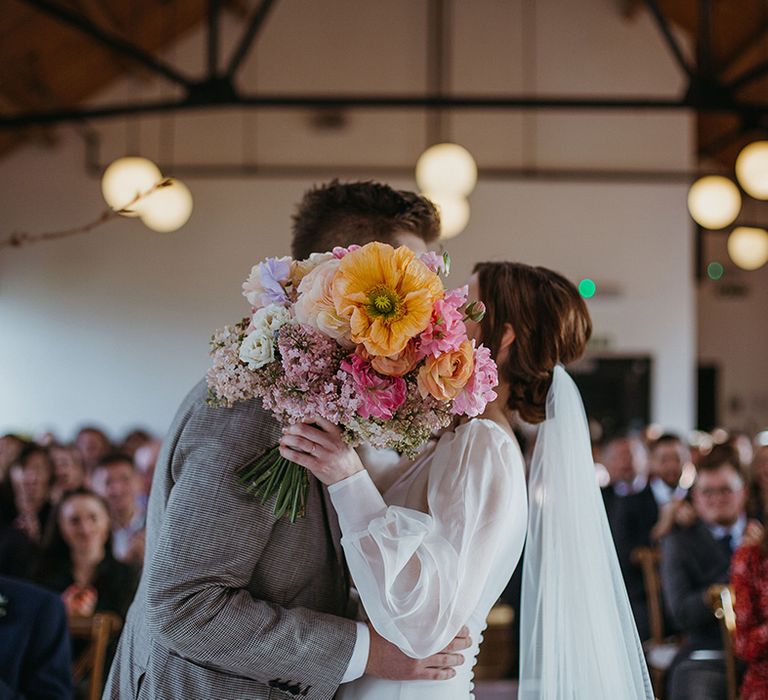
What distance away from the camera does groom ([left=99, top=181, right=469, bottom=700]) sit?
6.17 ft

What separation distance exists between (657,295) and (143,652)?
1072 centimetres

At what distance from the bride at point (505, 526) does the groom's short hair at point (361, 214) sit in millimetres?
241

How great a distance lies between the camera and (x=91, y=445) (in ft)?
30.6

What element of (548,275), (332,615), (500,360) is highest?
(548,275)

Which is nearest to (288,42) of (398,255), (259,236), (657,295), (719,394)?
(259,236)

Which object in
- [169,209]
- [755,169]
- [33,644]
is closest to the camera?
[33,644]

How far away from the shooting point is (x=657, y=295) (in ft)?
39.7

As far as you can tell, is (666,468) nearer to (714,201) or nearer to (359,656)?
(714,201)

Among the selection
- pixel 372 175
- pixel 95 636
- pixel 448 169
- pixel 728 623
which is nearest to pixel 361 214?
pixel 95 636

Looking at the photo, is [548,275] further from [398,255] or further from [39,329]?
[39,329]

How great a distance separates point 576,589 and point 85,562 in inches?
118

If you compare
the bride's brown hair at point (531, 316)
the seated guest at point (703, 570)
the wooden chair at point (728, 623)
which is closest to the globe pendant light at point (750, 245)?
the seated guest at point (703, 570)

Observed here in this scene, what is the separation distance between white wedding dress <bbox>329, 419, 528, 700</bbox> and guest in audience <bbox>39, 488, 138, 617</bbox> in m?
2.89

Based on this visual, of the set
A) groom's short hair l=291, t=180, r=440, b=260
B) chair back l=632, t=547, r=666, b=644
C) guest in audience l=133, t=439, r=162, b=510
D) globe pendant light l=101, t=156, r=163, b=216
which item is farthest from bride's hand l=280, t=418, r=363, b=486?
guest in audience l=133, t=439, r=162, b=510
